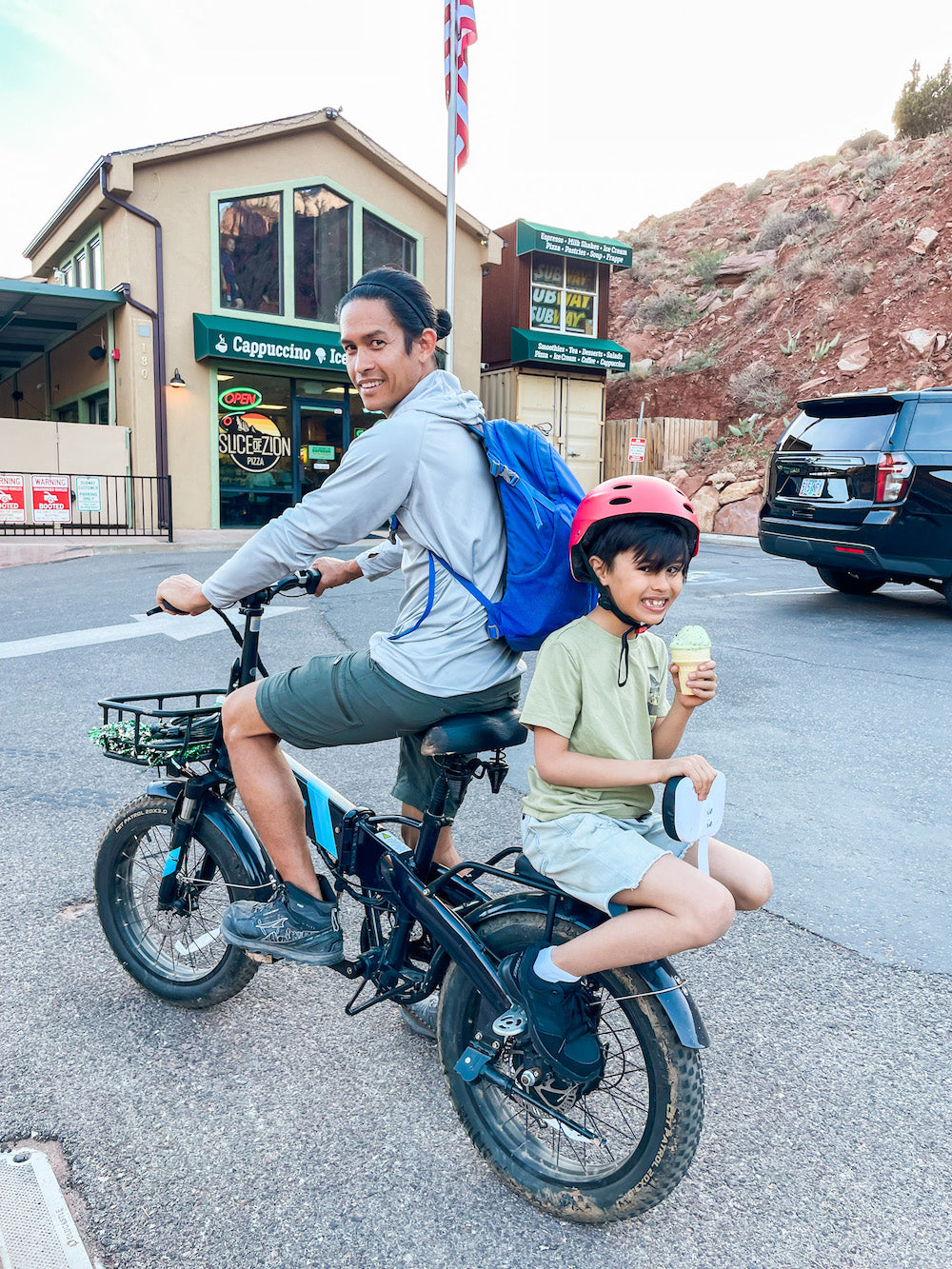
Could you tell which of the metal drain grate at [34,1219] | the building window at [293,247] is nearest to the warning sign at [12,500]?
the building window at [293,247]

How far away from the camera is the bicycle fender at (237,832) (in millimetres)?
2621

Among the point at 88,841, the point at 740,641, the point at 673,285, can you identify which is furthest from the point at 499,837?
the point at 673,285

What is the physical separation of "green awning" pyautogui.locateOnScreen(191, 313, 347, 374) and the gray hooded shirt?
1677cm

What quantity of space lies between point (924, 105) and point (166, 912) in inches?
1918

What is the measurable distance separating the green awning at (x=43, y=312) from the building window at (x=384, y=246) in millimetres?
6037

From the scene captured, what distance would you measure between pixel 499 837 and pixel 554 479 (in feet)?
6.95

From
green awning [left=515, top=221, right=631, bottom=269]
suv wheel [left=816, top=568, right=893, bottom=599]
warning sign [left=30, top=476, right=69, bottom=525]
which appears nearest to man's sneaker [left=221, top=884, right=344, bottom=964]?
suv wheel [left=816, top=568, right=893, bottom=599]

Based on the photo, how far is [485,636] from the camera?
91.4 inches

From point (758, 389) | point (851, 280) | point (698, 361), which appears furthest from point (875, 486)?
point (698, 361)

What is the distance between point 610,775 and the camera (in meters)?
2.04

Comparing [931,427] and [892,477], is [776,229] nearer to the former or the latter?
[931,427]

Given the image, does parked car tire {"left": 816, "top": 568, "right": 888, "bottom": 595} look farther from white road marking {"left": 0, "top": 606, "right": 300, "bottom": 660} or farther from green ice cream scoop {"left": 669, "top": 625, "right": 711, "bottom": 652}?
green ice cream scoop {"left": 669, "top": 625, "right": 711, "bottom": 652}

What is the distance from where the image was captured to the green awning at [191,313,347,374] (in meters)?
18.6

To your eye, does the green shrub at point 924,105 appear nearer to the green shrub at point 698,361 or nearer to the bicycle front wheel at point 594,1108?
the green shrub at point 698,361
